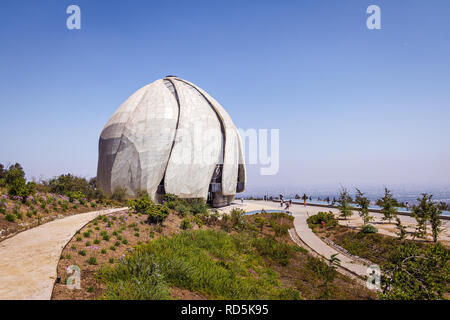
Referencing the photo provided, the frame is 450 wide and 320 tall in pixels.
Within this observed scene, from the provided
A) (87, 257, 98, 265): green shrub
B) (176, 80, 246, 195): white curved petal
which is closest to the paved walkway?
(87, 257, 98, 265): green shrub

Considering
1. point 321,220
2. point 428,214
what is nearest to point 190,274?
point 428,214

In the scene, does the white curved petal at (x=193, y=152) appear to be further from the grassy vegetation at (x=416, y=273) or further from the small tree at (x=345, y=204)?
the grassy vegetation at (x=416, y=273)

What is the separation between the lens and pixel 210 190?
25.8 m

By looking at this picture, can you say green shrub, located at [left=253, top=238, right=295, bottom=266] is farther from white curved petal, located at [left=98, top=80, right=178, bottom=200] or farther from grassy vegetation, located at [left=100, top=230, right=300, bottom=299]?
white curved petal, located at [left=98, top=80, right=178, bottom=200]

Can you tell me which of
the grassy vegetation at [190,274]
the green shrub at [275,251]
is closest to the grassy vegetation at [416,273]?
the grassy vegetation at [190,274]

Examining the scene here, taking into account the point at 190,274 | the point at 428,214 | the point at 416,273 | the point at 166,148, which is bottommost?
the point at 428,214

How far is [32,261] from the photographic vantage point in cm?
599

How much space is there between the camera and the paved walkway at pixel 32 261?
457 centimetres

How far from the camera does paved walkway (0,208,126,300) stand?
4.57 metres

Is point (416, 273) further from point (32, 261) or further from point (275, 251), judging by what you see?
point (32, 261)

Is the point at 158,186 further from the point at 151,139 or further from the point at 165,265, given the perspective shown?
the point at 165,265

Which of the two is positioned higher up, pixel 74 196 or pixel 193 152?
pixel 193 152
